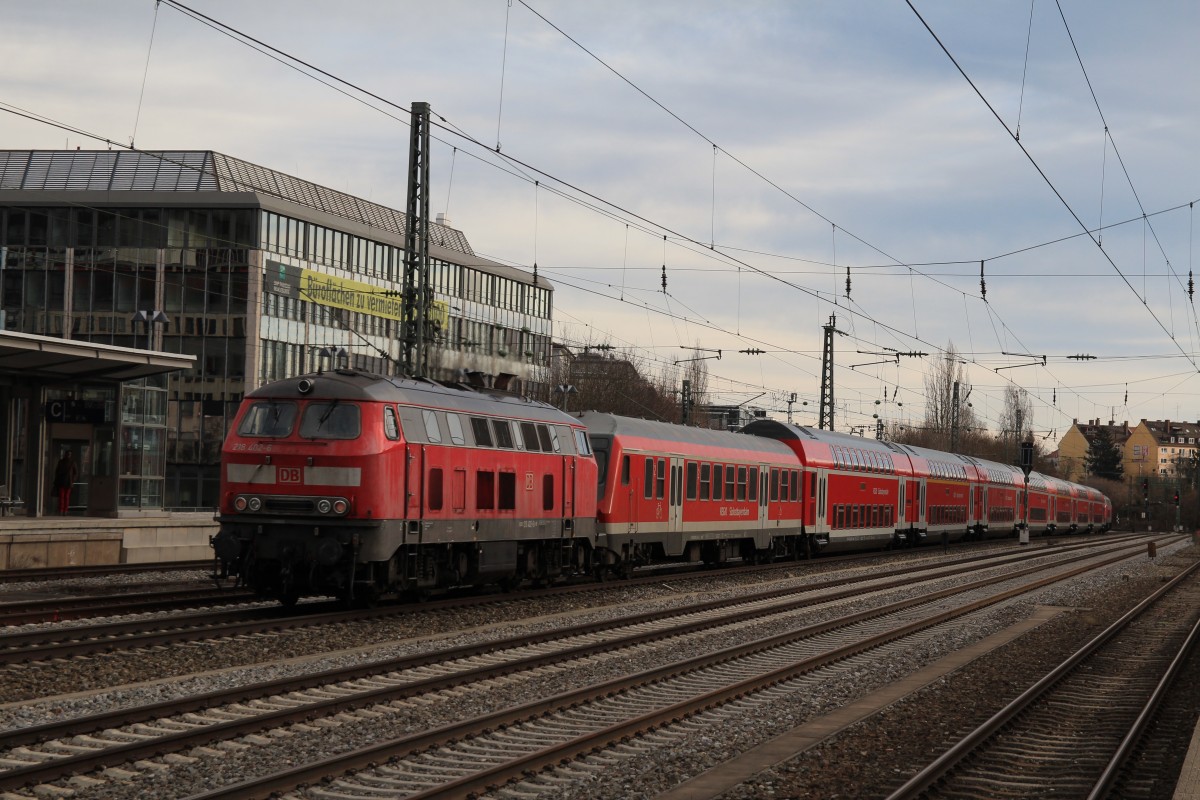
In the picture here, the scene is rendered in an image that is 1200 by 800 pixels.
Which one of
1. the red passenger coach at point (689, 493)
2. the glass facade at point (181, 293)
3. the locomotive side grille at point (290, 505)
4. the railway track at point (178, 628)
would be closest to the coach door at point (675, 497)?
the red passenger coach at point (689, 493)

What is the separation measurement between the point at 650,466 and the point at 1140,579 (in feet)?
54.6

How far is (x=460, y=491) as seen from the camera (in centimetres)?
2155

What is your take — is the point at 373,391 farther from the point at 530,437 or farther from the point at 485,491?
the point at 530,437

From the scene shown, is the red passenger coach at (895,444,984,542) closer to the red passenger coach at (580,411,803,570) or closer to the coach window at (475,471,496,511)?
the red passenger coach at (580,411,803,570)

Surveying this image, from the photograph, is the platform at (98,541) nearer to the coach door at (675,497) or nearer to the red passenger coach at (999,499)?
the coach door at (675,497)

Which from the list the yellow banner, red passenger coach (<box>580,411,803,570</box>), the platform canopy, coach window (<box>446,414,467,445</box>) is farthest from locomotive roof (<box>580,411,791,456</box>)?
the yellow banner

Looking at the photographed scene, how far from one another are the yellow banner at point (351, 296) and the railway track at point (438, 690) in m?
54.7

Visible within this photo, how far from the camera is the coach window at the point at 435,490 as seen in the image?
2064cm

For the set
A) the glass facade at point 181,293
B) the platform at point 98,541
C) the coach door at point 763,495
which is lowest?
the platform at point 98,541

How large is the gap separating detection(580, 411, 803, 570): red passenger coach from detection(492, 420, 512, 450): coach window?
509cm

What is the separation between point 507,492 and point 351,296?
56.4m

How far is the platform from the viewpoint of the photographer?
88.0 feet

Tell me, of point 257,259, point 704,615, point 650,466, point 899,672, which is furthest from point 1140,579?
point 257,259

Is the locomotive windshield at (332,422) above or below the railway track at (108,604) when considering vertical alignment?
above
